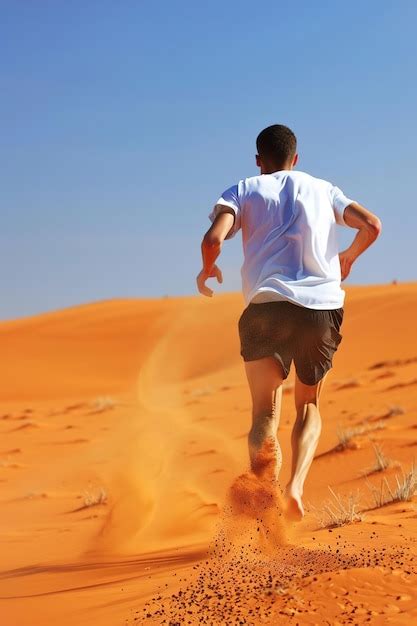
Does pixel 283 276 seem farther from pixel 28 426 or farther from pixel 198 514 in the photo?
pixel 28 426

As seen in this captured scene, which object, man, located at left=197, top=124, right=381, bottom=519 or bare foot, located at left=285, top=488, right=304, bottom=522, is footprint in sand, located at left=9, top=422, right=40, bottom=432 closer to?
man, located at left=197, top=124, right=381, bottom=519

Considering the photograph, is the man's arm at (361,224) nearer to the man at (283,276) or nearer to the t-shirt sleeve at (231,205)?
the man at (283,276)

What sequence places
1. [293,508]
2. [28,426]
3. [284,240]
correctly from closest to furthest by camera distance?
1. [293,508]
2. [284,240]
3. [28,426]

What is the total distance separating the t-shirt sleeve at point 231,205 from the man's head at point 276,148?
32 centimetres

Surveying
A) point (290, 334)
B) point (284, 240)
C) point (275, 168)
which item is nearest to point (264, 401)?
point (290, 334)

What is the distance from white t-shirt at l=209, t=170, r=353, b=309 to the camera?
14.4 ft

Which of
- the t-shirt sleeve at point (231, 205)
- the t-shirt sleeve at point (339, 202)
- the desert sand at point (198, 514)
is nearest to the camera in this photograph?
the desert sand at point (198, 514)

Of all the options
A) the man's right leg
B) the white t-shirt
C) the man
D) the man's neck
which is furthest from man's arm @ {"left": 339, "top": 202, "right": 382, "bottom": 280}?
the man's right leg

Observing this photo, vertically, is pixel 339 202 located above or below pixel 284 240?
above

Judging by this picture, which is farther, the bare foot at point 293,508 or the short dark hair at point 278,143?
the short dark hair at point 278,143

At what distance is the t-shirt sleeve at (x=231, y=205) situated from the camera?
4.39 meters

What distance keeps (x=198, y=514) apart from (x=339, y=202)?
3.51 m

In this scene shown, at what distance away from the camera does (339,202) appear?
15.1 feet

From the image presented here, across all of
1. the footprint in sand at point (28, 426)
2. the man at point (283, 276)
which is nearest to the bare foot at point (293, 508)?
the man at point (283, 276)
